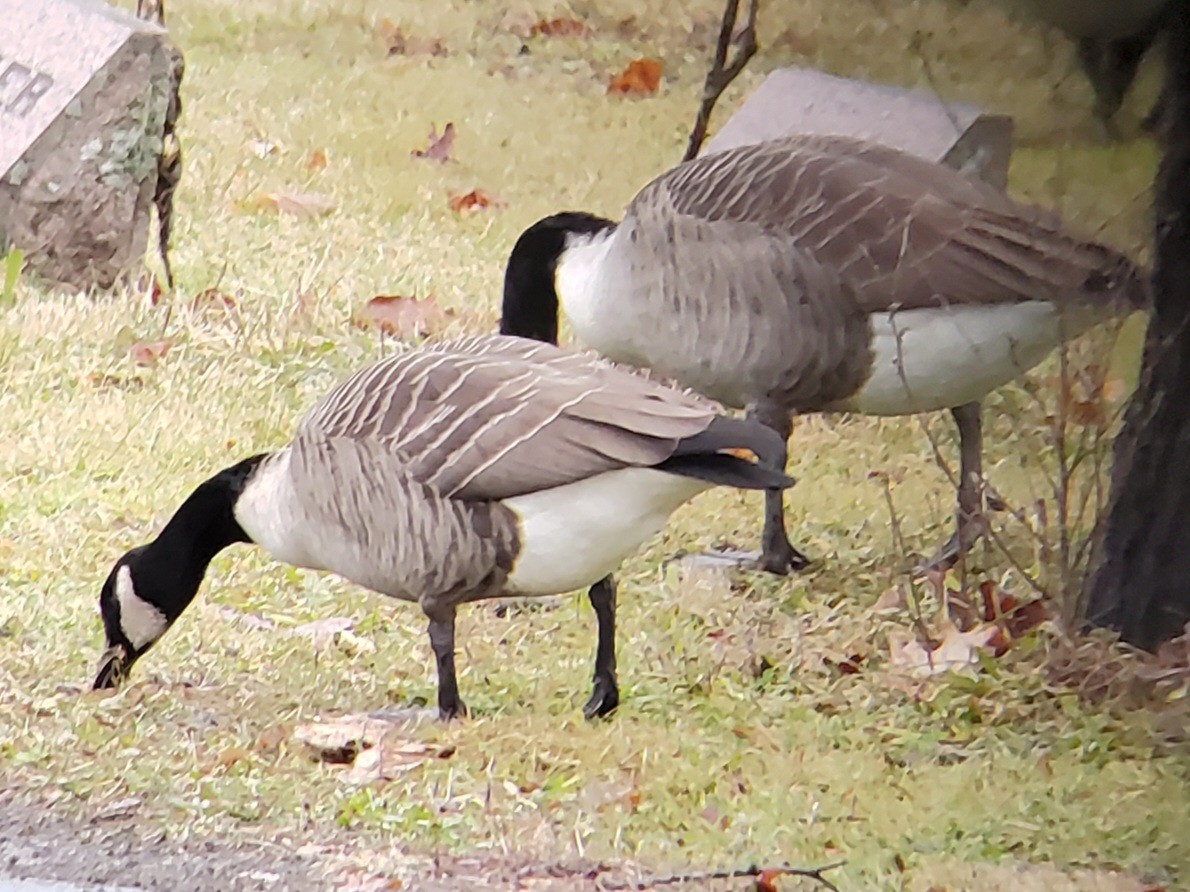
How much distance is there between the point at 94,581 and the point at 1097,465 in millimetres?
1613

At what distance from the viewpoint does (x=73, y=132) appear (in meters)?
4.14

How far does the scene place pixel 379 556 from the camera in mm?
2553

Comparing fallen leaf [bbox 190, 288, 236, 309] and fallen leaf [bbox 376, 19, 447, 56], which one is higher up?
fallen leaf [bbox 376, 19, 447, 56]

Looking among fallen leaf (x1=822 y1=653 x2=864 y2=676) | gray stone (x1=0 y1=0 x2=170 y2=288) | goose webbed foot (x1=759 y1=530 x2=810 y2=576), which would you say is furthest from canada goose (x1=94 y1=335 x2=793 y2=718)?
gray stone (x1=0 y1=0 x2=170 y2=288)

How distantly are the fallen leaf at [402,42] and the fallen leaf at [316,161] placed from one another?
331 millimetres

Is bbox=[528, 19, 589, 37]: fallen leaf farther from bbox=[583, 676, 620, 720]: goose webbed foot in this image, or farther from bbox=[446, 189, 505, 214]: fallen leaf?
bbox=[583, 676, 620, 720]: goose webbed foot

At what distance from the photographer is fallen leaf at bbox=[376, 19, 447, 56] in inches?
137

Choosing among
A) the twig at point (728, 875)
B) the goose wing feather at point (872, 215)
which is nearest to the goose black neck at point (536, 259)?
the goose wing feather at point (872, 215)

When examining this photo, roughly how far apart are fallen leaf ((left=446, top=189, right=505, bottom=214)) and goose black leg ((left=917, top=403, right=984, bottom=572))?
1.08m

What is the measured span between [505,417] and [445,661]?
1.26ft

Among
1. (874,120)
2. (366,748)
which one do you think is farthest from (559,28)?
(366,748)

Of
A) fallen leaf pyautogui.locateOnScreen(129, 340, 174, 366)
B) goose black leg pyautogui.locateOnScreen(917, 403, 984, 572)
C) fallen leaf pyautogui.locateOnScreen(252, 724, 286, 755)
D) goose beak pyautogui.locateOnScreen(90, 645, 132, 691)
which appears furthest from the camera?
fallen leaf pyautogui.locateOnScreen(129, 340, 174, 366)

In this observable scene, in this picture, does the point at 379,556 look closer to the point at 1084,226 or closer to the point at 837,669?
the point at 837,669

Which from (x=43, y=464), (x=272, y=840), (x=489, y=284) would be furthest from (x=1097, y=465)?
(x=43, y=464)
